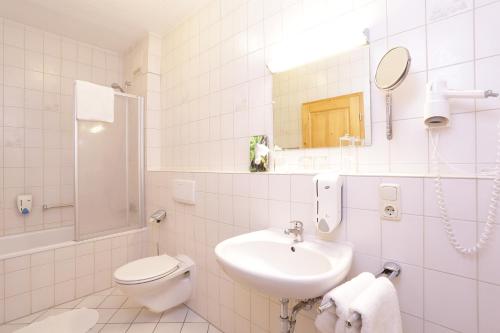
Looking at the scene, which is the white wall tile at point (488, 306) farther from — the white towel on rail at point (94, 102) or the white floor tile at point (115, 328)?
the white towel on rail at point (94, 102)

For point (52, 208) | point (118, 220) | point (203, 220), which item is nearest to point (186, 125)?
point (203, 220)

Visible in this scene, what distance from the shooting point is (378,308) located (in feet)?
2.36

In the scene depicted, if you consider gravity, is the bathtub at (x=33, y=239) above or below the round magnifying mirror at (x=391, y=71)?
below

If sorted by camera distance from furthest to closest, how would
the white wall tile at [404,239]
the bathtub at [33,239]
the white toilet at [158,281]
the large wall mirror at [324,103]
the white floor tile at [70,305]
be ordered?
1. the bathtub at [33,239]
2. the white floor tile at [70,305]
3. the white toilet at [158,281]
4. the large wall mirror at [324,103]
5. the white wall tile at [404,239]

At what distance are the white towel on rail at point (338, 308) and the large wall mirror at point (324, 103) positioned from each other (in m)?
0.64

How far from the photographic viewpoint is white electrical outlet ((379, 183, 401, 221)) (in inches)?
36.9

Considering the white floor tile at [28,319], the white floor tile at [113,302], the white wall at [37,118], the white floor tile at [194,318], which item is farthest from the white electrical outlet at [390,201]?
the white wall at [37,118]

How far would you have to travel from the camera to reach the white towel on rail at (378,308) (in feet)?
2.21

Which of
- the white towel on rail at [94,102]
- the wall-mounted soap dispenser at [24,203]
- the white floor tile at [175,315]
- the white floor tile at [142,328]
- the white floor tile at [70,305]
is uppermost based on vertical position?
the white towel on rail at [94,102]

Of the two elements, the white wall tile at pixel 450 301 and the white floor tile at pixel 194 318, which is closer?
the white wall tile at pixel 450 301

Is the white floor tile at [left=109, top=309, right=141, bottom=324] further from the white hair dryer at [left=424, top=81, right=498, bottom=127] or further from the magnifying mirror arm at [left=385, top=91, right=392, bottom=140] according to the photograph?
the white hair dryer at [left=424, top=81, right=498, bottom=127]

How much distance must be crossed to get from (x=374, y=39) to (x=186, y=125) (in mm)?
1586

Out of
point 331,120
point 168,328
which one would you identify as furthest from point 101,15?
point 168,328

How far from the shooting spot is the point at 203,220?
182cm
